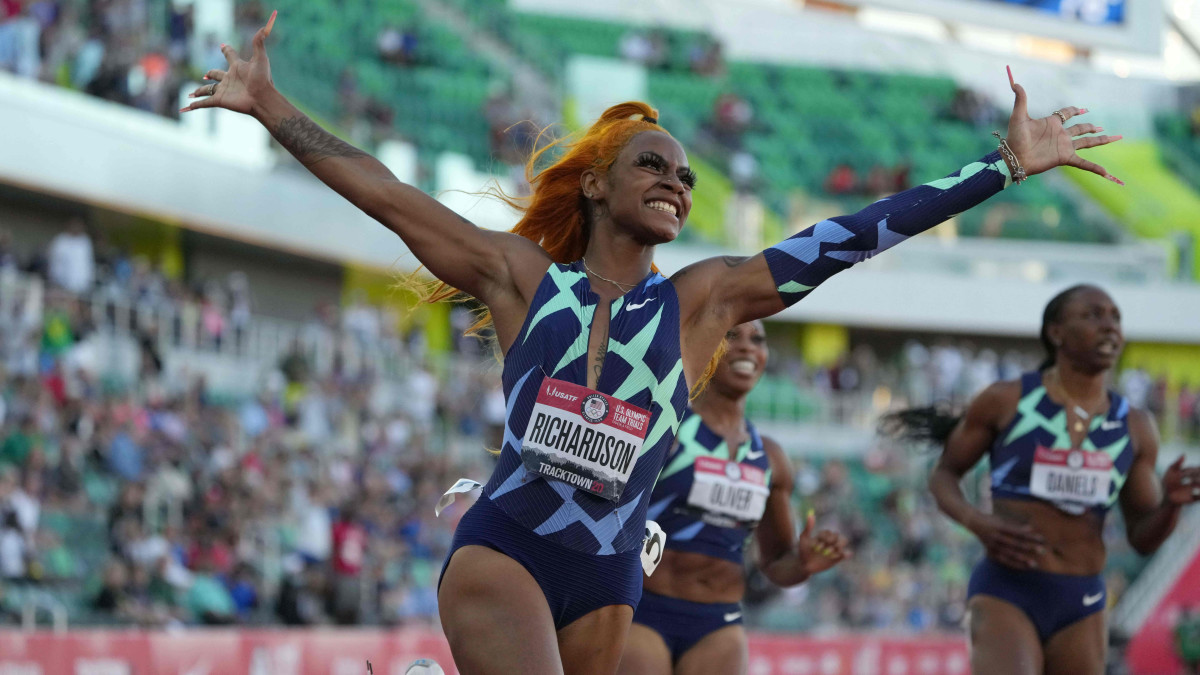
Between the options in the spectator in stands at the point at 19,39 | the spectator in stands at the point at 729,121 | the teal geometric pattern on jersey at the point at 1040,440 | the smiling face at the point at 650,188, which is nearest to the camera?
the smiling face at the point at 650,188

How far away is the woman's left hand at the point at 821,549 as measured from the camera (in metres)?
6.47

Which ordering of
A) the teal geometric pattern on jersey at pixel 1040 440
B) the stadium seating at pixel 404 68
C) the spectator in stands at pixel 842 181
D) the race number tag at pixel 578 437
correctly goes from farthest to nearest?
1. the spectator in stands at pixel 842 181
2. the stadium seating at pixel 404 68
3. the teal geometric pattern on jersey at pixel 1040 440
4. the race number tag at pixel 578 437

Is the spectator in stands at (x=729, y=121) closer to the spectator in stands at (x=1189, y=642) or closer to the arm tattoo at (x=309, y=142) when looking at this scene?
the spectator in stands at (x=1189, y=642)

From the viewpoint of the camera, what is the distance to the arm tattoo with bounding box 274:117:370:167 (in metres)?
4.54

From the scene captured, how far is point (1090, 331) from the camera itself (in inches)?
275

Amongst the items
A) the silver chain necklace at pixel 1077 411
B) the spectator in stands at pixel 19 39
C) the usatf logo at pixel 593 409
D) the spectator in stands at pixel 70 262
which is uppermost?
the spectator in stands at pixel 19 39

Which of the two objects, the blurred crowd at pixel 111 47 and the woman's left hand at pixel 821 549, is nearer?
the woman's left hand at pixel 821 549

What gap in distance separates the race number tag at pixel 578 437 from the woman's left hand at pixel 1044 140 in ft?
4.75

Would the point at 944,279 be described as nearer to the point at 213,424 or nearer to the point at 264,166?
the point at 264,166

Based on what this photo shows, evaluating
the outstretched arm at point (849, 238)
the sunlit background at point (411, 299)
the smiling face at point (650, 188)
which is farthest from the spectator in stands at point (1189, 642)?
the smiling face at point (650, 188)

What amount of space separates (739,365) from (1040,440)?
143 centimetres

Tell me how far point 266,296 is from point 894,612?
11685mm

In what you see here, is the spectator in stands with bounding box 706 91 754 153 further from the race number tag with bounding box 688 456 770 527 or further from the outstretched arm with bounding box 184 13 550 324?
the outstretched arm with bounding box 184 13 550 324

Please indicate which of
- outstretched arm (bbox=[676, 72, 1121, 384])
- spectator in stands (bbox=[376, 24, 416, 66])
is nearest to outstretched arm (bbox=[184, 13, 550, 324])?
outstretched arm (bbox=[676, 72, 1121, 384])
